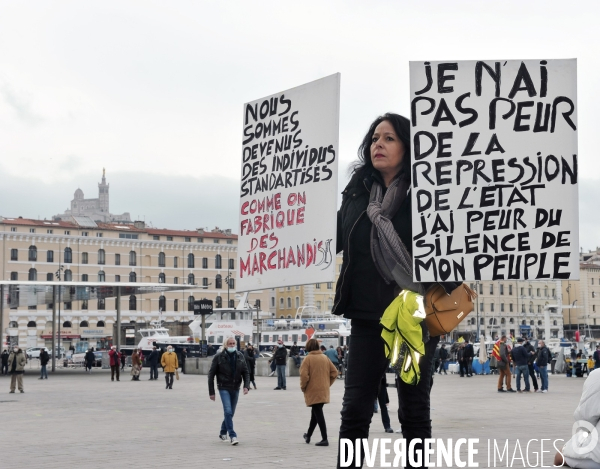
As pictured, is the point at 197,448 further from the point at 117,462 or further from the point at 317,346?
the point at 317,346

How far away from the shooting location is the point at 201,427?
16250 mm

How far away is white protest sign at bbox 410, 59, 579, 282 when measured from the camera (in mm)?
5059

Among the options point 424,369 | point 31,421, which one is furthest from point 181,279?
point 424,369

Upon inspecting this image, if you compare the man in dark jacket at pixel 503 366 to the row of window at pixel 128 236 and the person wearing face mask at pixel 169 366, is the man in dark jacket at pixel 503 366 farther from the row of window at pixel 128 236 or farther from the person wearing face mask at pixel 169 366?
the row of window at pixel 128 236

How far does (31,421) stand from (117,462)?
7690mm

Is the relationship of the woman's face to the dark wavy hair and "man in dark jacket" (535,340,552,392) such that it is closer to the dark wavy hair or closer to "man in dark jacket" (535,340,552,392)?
the dark wavy hair

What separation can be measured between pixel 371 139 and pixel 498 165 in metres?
0.72

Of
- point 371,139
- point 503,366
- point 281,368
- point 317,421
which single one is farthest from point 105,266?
point 371,139

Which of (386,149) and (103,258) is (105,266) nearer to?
(103,258)

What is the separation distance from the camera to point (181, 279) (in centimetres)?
10994

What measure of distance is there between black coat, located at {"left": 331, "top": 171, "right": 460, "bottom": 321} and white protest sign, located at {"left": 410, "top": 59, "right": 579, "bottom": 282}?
0.14 meters

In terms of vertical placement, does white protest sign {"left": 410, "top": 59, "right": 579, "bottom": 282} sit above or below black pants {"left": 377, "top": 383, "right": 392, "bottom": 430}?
above

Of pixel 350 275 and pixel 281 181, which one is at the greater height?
pixel 281 181

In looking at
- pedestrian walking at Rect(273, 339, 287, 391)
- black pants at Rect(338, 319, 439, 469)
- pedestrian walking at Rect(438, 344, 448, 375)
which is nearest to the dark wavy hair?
black pants at Rect(338, 319, 439, 469)
